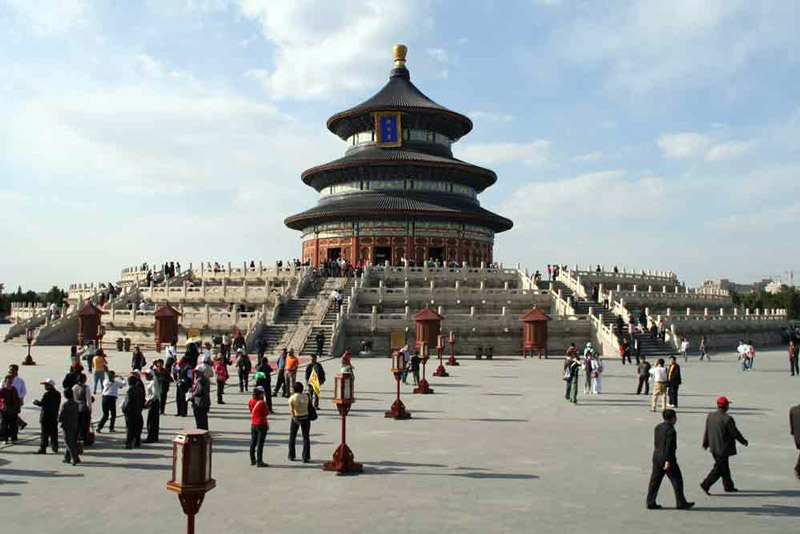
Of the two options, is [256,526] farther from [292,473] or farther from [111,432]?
[111,432]

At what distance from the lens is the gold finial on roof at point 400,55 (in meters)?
71.7

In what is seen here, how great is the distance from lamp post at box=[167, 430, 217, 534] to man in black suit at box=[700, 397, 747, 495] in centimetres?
770

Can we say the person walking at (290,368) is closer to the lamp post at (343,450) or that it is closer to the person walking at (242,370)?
the person walking at (242,370)

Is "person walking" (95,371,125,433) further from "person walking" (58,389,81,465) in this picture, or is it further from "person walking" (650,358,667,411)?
"person walking" (650,358,667,411)

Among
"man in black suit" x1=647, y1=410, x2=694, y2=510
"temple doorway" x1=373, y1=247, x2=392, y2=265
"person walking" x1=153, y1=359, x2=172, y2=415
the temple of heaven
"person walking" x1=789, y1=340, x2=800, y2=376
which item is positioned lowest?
"man in black suit" x1=647, y1=410, x2=694, y2=510

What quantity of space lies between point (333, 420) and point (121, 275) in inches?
2013

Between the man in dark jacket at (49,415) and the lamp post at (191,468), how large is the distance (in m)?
7.76

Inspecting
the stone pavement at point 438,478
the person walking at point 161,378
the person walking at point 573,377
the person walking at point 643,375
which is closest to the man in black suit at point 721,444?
the stone pavement at point 438,478

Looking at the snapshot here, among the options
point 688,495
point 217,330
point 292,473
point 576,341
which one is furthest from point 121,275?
point 688,495

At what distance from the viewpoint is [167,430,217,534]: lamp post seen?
7184 millimetres

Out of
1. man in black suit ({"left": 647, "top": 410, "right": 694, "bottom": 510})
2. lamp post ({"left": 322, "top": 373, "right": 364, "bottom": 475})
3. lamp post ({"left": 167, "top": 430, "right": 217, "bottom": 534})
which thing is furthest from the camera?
lamp post ({"left": 322, "top": 373, "right": 364, "bottom": 475})

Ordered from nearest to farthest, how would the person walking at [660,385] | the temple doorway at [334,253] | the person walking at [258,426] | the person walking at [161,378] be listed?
the person walking at [258,426], the person walking at [161,378], the person walking at [660,385], the temple doorway at [334,253]

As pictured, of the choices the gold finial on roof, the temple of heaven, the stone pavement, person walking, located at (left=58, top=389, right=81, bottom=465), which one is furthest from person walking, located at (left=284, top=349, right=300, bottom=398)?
the gold finial on roof

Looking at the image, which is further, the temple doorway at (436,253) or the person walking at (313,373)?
the temple doorway at (436,253)
